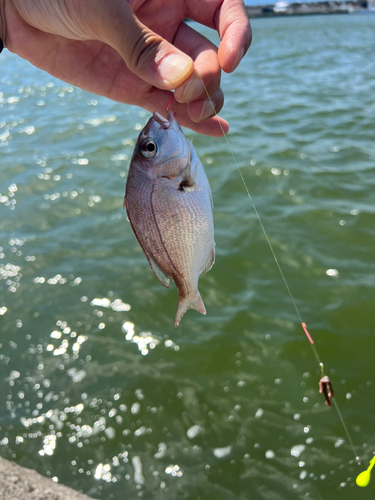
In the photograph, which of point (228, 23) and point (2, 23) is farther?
point (2, 23)

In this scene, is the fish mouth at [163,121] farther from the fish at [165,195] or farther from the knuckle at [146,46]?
the knuckle at [146,46]

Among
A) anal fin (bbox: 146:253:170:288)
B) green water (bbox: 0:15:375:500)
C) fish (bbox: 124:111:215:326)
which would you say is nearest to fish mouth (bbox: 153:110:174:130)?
fish (bbox: 124:111:215:326)

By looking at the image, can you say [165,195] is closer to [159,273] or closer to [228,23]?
[159,273]

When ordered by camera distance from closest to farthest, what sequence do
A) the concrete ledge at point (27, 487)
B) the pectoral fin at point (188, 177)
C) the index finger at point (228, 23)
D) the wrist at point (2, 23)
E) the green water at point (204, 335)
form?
the pectoral fin at point (188, 177) < the index finger at point (228, 23) < the concrete ledge at point (27, 487) < the wrist at point (2, 23) < the green water at point (204, 335)

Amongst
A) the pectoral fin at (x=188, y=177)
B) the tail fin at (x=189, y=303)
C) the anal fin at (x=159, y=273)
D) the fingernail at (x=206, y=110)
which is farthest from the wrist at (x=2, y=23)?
the tail fin at (x=189, y=303)

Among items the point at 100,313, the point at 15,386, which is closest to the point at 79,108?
the point at 100,313

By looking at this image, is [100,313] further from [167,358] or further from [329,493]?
[329,493]

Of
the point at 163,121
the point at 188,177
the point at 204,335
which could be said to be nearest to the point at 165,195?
the point at 188,177

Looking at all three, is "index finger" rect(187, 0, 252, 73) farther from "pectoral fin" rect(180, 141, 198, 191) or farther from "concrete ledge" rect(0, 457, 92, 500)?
"concrete ledge" rect(0, 457, 92, 500)
